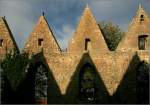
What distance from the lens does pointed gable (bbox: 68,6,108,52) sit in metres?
30.2

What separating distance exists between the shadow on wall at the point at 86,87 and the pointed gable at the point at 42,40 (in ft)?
2.33

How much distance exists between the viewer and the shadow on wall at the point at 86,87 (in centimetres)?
2844

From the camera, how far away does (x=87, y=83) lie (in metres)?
29.7

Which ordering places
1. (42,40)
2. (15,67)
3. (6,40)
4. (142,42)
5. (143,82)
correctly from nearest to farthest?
(143,82) → (142,42) → (15,67) → (42,40) → (6,40)

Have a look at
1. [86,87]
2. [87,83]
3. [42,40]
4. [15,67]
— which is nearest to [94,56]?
[87,83]

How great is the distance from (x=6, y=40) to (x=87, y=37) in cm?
654

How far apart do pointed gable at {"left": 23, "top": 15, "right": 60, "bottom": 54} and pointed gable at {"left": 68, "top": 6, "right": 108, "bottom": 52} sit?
1466 millimetres

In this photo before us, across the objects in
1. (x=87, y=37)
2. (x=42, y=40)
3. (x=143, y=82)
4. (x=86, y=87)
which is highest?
(x=87, y=37)

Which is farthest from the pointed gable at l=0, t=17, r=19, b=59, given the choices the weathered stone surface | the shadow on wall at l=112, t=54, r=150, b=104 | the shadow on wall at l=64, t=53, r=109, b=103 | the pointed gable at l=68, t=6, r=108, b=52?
the shadow on wall at l=112, t=54, r=150, b=104

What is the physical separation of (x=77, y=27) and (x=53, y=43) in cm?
222

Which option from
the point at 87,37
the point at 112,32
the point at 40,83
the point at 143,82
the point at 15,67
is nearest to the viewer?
the point at 143,82

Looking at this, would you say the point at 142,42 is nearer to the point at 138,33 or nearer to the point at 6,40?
the point at 138,33

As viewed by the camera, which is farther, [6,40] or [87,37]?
[6,40]

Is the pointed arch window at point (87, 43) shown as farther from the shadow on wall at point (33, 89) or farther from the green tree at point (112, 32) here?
the green tree at point (112, 32)
